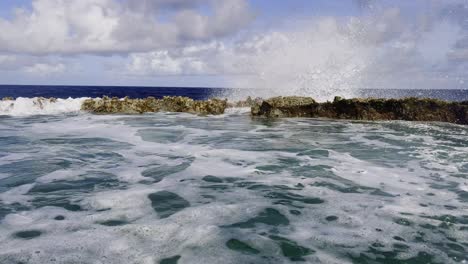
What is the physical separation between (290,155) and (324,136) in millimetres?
4143

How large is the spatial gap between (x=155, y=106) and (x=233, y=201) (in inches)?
783

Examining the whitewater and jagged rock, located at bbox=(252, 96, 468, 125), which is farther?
jagged rock, located at bbox=(252, 96, 468, 125)

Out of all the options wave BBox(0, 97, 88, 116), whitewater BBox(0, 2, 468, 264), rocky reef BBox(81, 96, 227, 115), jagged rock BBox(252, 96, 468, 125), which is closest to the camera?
whitewater BBox(0, 2, 468, 264)

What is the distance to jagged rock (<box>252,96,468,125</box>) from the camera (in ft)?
63.0

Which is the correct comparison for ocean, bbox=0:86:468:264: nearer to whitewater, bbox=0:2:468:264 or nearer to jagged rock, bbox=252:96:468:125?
whitewater, bbox=0:2:468:264

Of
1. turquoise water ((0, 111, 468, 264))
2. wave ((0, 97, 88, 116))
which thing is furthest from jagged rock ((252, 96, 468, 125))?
wave ((0, 97, 88, 116))

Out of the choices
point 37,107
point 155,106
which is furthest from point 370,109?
point 37,107

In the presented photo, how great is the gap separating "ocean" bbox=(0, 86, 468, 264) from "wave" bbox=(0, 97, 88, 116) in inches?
484

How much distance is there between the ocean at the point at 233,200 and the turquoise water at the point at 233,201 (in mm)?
26

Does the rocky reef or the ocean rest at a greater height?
the rocky reef

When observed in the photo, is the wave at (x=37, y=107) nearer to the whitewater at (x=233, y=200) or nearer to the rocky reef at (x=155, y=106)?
the rocky reef at (x=155, y=106)

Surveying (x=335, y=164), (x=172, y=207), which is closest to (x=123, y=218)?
(x=172, y=207)

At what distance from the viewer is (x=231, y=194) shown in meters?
7.04

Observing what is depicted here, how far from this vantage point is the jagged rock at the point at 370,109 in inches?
755
